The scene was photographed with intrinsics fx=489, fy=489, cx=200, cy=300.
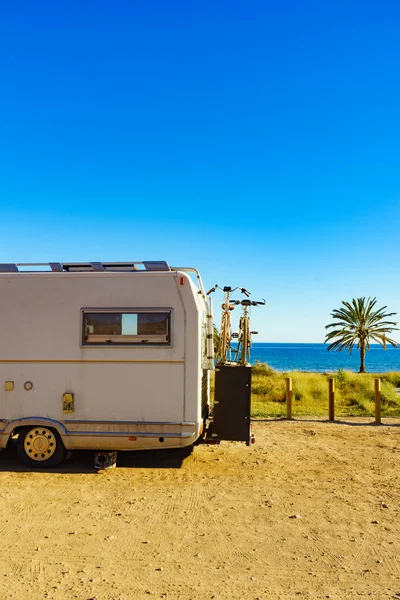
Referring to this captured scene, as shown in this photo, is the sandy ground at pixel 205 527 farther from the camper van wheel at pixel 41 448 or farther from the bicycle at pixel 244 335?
the bicycle at pixel 244 335

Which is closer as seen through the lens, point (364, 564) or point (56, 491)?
point (364, 564)

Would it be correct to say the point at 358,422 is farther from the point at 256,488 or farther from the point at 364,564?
the point at 364,564

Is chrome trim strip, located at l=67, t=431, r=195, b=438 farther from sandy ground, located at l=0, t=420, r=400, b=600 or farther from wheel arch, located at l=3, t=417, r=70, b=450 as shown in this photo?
sandy ground, located at l=0, t=420, r=400, b=600

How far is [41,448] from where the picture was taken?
7391 millimetres

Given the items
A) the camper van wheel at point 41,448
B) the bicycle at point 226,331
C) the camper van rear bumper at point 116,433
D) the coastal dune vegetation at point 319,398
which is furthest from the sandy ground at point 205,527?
the coastal dune vegetation at point 319,398

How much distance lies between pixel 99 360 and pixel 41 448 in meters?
1.64

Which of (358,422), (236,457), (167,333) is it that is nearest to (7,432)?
(167,333)

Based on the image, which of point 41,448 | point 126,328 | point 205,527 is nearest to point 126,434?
point 41,448

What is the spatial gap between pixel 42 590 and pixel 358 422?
9588mm

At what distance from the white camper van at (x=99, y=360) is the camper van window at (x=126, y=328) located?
0.05 ft

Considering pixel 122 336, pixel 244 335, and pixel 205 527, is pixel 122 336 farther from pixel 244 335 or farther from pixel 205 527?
pixel 205 527

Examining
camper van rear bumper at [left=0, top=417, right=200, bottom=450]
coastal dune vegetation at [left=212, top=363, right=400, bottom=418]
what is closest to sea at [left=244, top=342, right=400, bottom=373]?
coastal dune vegetation at [left=212, top=363, right=400, bottom=418]

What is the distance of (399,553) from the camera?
470cm

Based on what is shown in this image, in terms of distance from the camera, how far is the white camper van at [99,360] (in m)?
7.11
